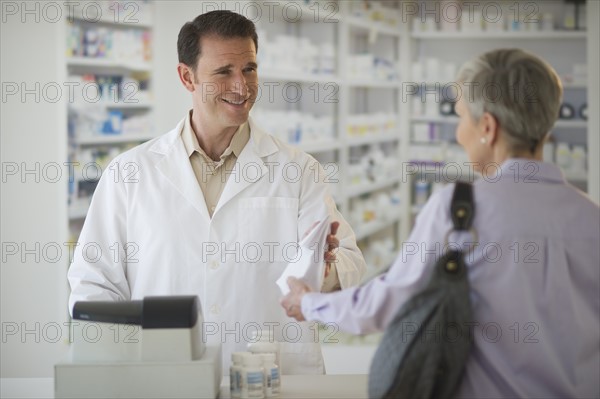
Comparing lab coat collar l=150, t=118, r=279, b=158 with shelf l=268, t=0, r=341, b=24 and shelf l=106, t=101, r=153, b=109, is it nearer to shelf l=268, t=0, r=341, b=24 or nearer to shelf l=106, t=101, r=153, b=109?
shelf l=268, t=0, r=341, b=24

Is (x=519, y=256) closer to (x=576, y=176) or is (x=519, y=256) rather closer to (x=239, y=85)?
(x=239, y=85)

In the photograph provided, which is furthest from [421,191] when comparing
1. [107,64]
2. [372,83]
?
[107,64]

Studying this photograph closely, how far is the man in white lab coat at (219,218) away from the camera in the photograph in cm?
266

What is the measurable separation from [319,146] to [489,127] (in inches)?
175

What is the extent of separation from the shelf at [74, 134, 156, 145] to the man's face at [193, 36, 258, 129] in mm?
2842

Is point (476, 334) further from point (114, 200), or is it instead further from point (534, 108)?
point (114, 200)

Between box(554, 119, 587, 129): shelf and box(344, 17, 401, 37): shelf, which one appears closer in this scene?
box(344, 17, 401, 37): shelf

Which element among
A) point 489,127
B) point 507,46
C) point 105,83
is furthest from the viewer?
point 507,46

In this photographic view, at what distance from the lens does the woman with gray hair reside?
1.65 meters

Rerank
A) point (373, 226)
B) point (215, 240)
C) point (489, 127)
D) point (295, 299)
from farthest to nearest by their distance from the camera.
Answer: point (373, 226), point (215, 240), point (295, 299), point (489, 127)

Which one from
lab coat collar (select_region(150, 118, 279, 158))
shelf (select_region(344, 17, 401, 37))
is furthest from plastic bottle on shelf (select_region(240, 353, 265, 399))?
shelf (select_region(344, 17, 401, 37))

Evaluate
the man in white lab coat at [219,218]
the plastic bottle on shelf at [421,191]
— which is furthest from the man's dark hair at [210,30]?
the plastic bottle on shelf at [421,191]

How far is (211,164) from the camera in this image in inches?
110

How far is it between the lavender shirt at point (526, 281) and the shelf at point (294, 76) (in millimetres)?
3699
